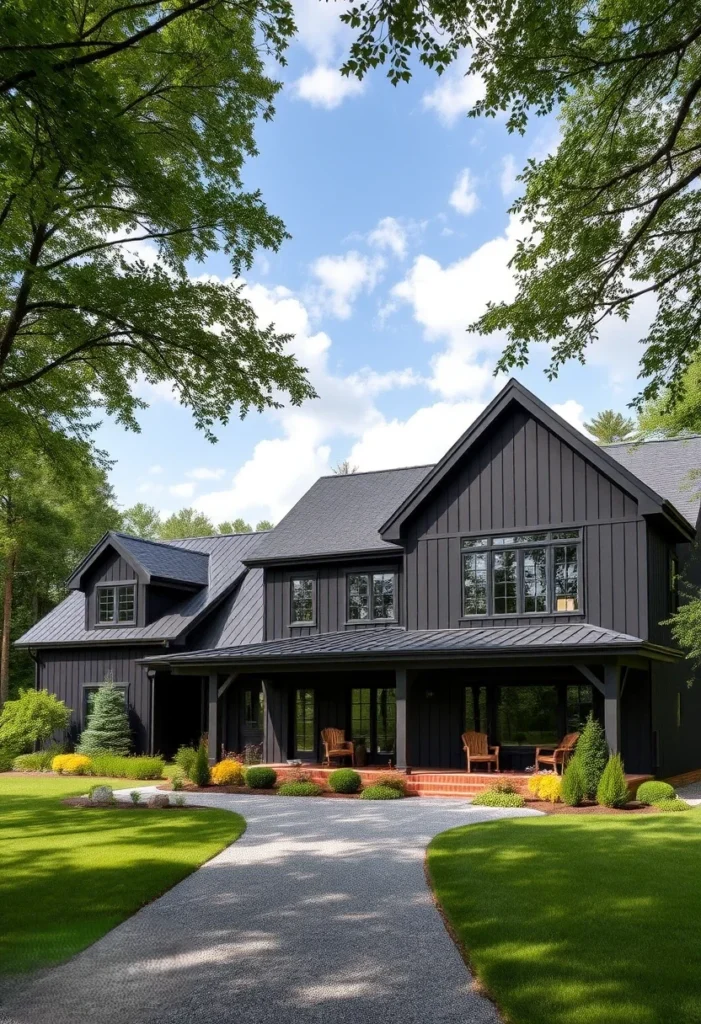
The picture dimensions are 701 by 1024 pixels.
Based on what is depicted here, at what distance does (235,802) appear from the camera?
17109mm

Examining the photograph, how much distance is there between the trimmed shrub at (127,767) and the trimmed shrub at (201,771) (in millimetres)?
2655

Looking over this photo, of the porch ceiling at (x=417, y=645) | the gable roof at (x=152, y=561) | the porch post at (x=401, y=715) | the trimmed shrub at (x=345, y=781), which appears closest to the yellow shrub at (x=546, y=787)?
the porch ceiling at (x=417, y=645)

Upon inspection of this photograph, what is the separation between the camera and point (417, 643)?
64.2 ft

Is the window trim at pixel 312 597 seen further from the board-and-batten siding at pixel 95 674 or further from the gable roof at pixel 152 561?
the gable roof at pixel 152 561

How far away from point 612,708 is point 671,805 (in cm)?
216

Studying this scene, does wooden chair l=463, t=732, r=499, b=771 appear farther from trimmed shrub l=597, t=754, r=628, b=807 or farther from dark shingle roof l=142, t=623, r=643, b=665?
trimmed shrub l=597, t=754, r=628, b=807

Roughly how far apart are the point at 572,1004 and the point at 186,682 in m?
22.0

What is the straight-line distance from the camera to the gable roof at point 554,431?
18.8 meters

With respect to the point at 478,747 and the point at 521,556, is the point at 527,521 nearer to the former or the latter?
the point at 521,556

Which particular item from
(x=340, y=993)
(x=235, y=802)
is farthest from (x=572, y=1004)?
(x=235, y=802)

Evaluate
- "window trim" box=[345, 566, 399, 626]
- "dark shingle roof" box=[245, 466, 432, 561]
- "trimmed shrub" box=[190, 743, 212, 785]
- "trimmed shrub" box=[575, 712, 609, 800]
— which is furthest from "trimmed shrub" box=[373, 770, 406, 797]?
"dark shingle roof" box=[245, 466, 432, 561]

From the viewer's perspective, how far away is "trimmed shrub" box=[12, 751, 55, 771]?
24438 mm

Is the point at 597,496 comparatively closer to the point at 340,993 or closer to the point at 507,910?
the point at 507,910

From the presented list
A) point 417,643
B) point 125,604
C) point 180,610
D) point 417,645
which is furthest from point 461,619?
point 125,604
